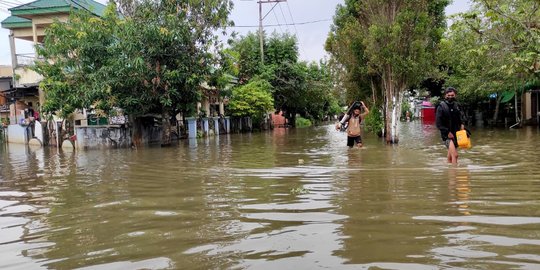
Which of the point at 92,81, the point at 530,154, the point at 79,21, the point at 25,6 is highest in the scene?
the point at 25,6

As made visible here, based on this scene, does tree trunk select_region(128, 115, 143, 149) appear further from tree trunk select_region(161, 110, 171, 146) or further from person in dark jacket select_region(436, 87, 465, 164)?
person in dark jacket select_region(436, 87, 465, 164)

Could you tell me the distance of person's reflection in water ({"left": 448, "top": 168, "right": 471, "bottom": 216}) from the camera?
5287 millimetres

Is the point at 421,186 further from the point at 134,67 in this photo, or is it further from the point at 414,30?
the point at 134,67

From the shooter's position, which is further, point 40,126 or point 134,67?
point 40,126

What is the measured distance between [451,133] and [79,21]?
50.9 ft

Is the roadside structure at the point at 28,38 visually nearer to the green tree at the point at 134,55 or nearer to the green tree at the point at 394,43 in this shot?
the green tree at the point at 134,55

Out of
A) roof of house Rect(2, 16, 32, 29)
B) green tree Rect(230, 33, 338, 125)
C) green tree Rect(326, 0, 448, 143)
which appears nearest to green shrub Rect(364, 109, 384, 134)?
green tree Rect(326, 0, 448, 143)

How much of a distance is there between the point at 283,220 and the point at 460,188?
9.60 feet

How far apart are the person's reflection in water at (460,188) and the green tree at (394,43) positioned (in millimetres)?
7725

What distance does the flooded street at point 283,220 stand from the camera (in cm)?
368

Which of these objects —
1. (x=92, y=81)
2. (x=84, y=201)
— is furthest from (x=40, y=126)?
(x=84, y=201)

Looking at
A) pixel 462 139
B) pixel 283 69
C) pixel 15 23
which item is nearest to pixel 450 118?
pixel 462 139

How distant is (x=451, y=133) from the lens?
9.19 m

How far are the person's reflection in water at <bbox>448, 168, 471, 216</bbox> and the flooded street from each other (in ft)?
0.05
